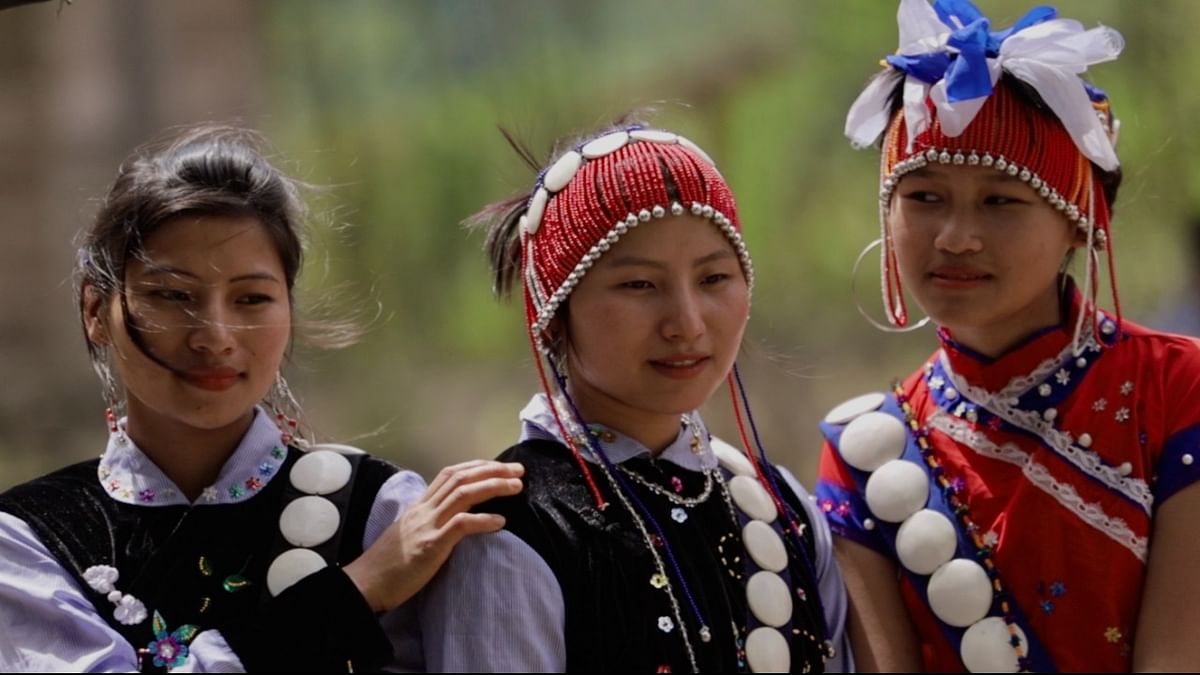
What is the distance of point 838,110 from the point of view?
6613 mm

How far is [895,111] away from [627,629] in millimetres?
1047

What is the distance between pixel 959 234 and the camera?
101 inches

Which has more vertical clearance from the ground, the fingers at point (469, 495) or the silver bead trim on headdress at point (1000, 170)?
the silver bead trim on headdress at point (1000, 170)

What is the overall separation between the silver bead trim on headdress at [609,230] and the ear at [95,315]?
26.3 inches

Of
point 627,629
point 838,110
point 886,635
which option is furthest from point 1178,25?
point 627,629

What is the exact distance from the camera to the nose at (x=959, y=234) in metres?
2.56

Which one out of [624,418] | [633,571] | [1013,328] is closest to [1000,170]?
[1013,328]

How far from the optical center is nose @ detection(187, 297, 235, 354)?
7.80 ft

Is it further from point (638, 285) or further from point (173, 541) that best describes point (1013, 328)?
point (173, 541)

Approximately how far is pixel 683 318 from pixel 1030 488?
68 cm

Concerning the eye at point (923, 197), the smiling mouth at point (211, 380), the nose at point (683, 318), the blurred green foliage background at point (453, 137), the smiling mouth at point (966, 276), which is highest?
the blurred green foliage background at point (453, 137)

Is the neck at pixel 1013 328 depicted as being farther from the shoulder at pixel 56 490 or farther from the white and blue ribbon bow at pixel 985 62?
the shoulder at pixel 56 490

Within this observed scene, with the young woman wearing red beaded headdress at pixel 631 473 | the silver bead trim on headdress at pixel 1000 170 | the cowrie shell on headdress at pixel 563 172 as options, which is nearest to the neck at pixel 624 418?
the young woman wearing red beaded headdress at pixel 631 473

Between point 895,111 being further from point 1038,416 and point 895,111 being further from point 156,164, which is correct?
point 156,164
